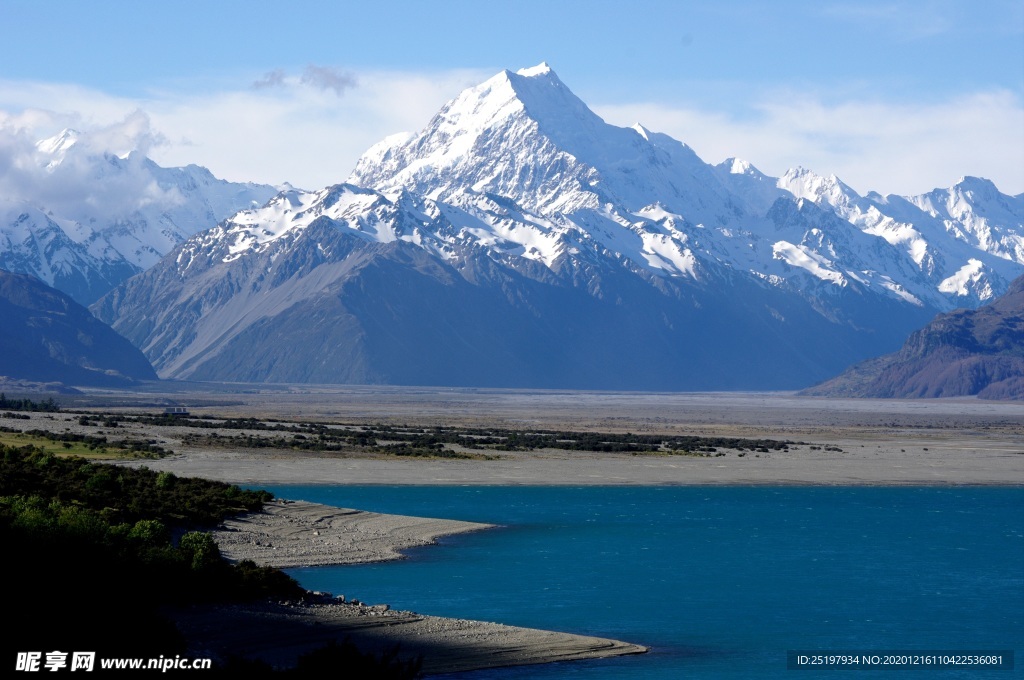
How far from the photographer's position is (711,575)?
6284cm

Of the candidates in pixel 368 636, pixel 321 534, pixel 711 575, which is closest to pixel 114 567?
pixel 368 636

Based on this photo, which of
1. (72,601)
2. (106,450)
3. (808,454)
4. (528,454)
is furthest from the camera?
(808,454)

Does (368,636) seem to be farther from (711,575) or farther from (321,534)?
(321,534)

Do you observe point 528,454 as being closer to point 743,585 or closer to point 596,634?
point 743,585

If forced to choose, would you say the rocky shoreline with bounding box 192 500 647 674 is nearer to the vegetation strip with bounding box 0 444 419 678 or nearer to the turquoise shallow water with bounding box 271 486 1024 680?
the vegetation strip with bounding box 0 444 419 678

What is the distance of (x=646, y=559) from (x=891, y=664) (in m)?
20.9

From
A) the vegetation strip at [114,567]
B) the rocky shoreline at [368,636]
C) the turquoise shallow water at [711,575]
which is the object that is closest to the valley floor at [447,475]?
the rocky shoreline at [368,636]

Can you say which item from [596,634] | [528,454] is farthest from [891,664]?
[528,454]

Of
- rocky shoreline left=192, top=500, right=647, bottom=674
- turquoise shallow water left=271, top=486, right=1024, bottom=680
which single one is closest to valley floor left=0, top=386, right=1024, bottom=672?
rocky shoreline left=192, top=500, right=647, bottom=674

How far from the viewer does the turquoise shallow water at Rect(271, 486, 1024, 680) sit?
163ft

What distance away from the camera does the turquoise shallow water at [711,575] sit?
49562 millimetres

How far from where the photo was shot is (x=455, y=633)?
154ft

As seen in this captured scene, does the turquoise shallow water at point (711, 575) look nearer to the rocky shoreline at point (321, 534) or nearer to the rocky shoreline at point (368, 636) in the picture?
the rocky shoreline at point (368, 636)

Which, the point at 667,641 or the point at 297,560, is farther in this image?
the point at 297,560
